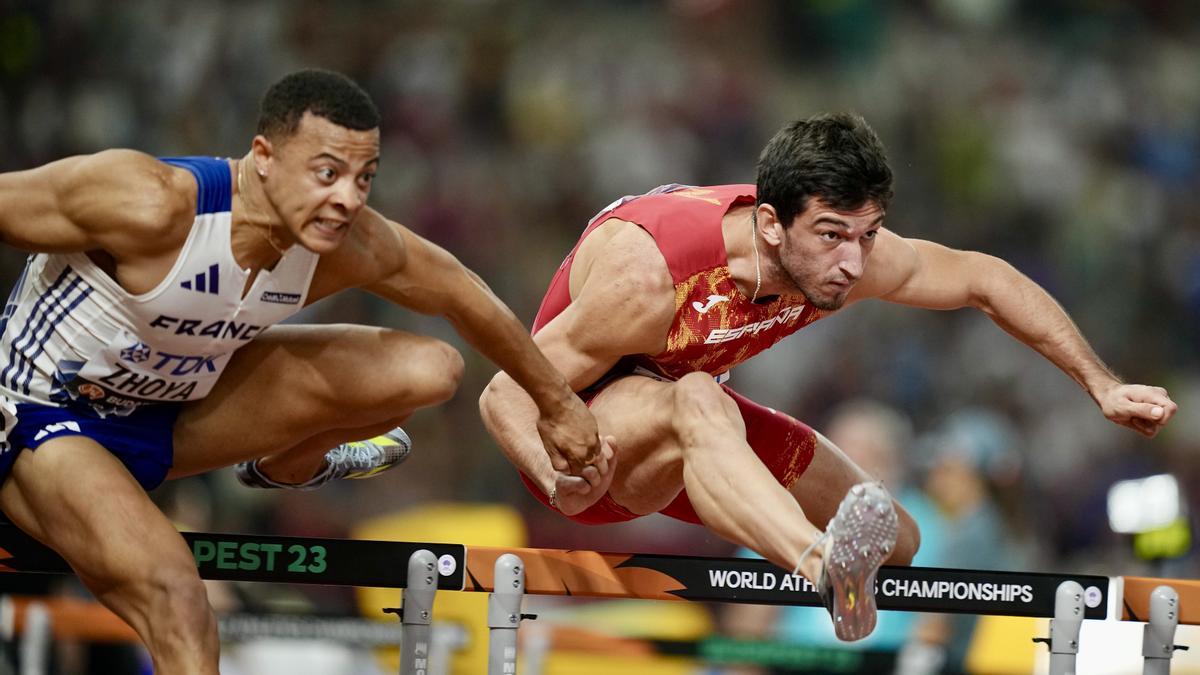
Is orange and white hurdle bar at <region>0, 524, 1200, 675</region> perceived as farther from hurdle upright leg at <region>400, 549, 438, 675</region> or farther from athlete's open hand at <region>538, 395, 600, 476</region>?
athlete's open hand at <region>538, 395, 600, 476</region>

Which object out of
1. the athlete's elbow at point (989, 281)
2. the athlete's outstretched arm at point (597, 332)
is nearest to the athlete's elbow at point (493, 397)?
the athlete's outstretched arm at point (597, 332)

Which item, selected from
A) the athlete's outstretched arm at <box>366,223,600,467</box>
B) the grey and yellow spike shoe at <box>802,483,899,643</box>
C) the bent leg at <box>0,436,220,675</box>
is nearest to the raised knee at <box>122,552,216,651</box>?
the bent leg at <box>0,436,220,675</box>

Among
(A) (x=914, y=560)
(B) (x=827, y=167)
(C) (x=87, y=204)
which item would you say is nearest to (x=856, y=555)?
(B) (x=827, y=167)

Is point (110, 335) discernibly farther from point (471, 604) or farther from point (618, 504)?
point (471, 604)

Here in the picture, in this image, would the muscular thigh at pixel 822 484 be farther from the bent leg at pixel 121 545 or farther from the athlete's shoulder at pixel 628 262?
the bent leg at pixel 121 545

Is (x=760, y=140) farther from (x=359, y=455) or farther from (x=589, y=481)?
(x=589, y=481)

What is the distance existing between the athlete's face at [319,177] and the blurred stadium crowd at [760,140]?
4.55m

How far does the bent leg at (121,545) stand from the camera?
292 centimetres

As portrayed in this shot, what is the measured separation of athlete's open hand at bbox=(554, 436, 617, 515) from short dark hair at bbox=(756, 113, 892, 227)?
28.8 inches

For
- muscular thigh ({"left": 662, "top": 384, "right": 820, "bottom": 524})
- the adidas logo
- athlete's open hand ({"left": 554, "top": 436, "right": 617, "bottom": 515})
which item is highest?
muscular thigh ({"left": 662, "top": 384, "right": 820, "bottom": 524})

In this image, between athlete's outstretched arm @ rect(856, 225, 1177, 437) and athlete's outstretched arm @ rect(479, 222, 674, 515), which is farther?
athlete's outstretched arm @ rect(856, 225, 1177, 437)

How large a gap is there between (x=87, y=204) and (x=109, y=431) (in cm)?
63

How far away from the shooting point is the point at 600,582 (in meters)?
3.69

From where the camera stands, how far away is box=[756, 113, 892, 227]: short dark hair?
3539 millimetres
